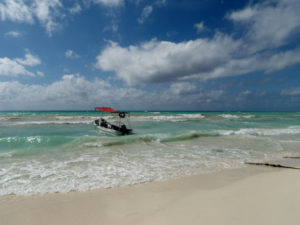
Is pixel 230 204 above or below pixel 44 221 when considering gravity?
above

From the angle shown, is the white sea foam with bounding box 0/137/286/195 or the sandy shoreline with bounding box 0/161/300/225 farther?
the white sea foam with bounding box 0/137/286/195

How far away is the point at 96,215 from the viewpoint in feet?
10.7

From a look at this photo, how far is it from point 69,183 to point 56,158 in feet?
11.1

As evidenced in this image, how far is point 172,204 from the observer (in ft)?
11.5

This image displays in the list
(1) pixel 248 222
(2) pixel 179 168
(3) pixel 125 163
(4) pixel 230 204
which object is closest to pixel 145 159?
(3) pixel 125 163

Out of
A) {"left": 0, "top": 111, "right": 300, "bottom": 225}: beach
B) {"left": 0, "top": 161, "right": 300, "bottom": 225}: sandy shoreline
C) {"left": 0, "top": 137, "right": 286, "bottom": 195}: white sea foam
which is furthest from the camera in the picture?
{"left": 0, "top": 137, "right": 286, "bottom": 195}: white sea foam

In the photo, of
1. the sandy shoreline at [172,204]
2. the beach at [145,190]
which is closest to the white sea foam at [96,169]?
the beach at [145,190]

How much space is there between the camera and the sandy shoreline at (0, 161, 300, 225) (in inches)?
115

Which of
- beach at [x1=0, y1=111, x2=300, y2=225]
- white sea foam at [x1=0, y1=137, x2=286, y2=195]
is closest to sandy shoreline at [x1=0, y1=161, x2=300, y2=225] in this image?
beach at [x1=0, y1=111, x2=300, y2=225]

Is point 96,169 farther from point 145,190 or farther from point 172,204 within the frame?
point 172,204

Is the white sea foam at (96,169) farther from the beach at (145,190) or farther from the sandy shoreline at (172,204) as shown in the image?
the sandy shoreline at (172,204)

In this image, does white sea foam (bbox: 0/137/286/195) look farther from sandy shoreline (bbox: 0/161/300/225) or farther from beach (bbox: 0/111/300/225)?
sandy shoreline (bbox: 0/161/300/225)

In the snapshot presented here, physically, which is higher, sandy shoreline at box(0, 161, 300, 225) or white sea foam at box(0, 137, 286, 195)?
sandy shoreline at box(0, 161, 300, 225)

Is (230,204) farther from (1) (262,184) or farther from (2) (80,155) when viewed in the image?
(2) (80,155)
